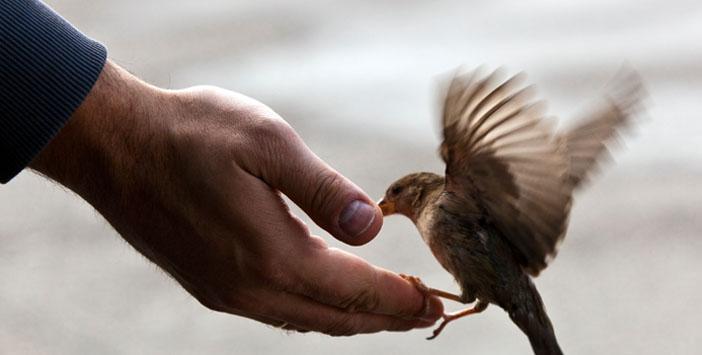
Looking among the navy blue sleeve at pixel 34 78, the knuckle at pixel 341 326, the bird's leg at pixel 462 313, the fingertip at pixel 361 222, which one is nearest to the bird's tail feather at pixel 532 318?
the bird's leg at pixel 462 313

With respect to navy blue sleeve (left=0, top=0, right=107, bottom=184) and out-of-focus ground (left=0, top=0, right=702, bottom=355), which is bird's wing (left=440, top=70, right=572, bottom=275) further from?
out-of-focus ground (left=0, top=0, right=702, bottom=355)

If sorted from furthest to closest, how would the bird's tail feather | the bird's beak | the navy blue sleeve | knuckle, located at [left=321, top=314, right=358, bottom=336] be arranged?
the bird's beak, the bird's tail feather, knuckle, located at [left=321, top=314, right=358, bottom=336], the navy blue sleeve

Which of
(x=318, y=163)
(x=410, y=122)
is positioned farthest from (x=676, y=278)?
(x=318, y=163)

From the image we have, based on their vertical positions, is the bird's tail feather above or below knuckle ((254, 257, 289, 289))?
below

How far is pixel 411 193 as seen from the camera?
13.8ft

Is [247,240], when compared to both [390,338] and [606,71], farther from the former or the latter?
[606,71]

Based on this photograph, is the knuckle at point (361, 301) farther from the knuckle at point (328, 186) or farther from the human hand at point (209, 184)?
the knuckle at point (328, 186)

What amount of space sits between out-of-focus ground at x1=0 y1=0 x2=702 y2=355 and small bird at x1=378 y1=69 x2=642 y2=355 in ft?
7.26

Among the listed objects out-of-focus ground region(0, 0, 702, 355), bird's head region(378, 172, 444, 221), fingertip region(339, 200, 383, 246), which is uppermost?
fingertip region(339, 200, 383, 246)

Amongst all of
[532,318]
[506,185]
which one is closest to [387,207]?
[532,318]

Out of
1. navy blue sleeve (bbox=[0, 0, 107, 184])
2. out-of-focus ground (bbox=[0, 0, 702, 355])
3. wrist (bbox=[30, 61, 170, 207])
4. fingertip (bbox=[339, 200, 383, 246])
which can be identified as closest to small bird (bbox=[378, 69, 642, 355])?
fingertip (bbox=[339, 200, 383, 246])

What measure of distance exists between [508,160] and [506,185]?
111 millimetres

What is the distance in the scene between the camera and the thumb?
3.31 meters

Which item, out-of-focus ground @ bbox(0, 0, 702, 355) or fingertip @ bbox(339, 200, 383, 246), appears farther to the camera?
out-of-focus ground @ bbox(0, 0, 702, 355)
